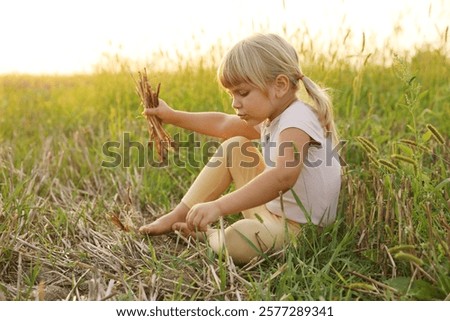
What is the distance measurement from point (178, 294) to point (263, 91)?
2.58 ft

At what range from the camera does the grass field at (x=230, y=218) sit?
2105mm

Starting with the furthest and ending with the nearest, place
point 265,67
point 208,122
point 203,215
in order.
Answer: point 208,122, point 265,67, point 203,215

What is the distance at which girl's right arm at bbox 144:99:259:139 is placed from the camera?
2807 mm

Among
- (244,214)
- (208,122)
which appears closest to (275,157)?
(244,214)

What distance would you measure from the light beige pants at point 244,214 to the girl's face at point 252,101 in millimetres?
254


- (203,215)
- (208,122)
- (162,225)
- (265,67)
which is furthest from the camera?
(208,122)

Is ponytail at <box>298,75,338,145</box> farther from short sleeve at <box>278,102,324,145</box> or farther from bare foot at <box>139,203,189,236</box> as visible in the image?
bare foot at <box>139,203,189,236</box>

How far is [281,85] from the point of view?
2.47 metres

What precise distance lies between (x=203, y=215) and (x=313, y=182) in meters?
0.44

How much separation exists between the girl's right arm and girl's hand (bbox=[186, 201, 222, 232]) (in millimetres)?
609

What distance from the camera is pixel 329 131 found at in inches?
99.3

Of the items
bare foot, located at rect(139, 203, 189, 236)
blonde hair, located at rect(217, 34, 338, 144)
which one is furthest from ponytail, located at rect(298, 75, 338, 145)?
bare foot, located at rect(139, 203, 189, 236)

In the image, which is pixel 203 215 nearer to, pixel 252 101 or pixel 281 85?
pixel 252 101
